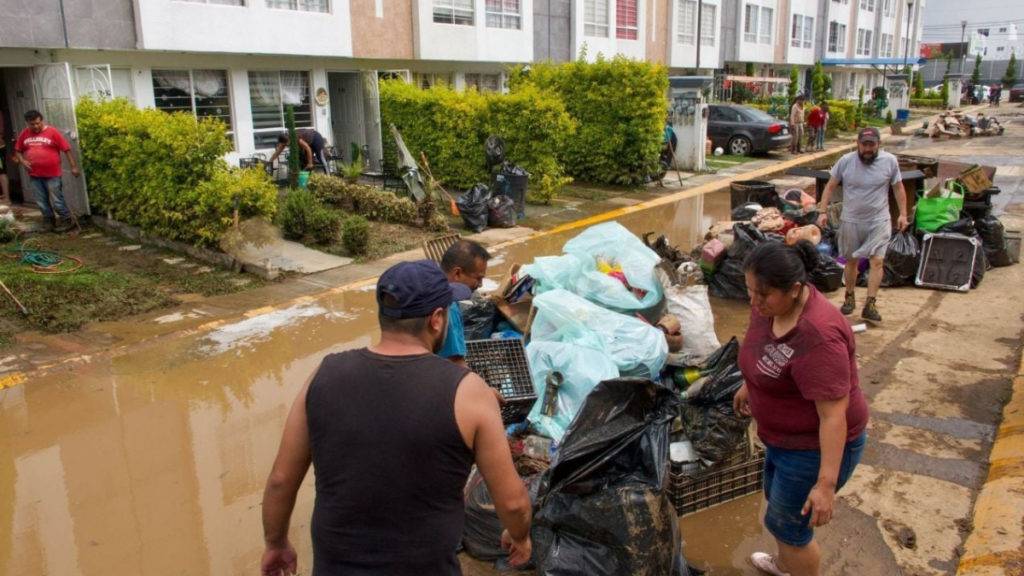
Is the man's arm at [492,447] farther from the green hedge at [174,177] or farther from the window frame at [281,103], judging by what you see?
the window frame at [281,103]

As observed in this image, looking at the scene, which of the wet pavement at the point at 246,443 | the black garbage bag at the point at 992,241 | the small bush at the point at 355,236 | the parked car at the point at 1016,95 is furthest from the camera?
the parked car at the point at 1016,95

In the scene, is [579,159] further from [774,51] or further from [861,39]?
[861,39]

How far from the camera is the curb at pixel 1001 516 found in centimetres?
337

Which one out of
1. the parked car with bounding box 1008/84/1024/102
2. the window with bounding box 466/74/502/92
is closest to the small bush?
the window with bounding box 466/74/502/92

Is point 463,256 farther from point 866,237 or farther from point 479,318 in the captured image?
point 866,237

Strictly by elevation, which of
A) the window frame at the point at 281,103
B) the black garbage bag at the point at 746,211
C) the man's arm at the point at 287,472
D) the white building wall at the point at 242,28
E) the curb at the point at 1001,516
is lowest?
the curb at the point at 1001,516

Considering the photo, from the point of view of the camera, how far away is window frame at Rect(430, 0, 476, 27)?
55.4ft

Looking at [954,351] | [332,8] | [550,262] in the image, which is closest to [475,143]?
[332,8]

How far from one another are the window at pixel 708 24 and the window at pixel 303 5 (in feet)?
59.6

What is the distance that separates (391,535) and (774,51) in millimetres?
38384

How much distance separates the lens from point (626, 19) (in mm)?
24312

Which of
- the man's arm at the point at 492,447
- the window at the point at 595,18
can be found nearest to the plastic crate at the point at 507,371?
the man's arm at the point at 492,447

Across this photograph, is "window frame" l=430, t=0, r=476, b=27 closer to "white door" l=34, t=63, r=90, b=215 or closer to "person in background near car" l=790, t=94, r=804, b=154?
"white door" l=34, t=63, r=90, b=215

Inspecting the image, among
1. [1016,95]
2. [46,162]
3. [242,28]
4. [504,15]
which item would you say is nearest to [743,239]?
[46,162]
